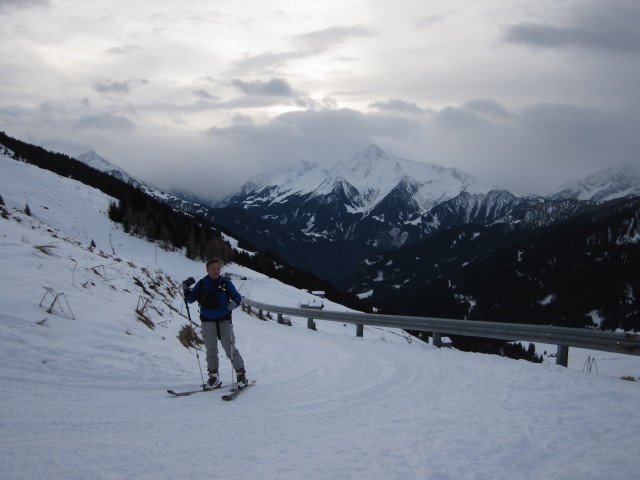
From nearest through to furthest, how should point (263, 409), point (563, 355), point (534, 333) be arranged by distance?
point (263, 409)
point (563, 355)
point (534, 333)

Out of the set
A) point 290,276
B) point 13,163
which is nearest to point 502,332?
point 13,163

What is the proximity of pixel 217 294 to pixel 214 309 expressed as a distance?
256mm

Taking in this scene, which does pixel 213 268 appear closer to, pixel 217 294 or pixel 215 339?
pixel 217 294

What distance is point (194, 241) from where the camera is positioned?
59.0 metres

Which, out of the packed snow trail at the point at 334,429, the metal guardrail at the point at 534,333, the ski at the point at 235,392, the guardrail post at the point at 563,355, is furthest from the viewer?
the guardrail post at the point at 563,355

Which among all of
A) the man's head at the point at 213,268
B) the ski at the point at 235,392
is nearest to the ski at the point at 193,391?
the ski at the point at 235,392

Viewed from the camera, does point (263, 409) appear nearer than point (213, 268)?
Yes

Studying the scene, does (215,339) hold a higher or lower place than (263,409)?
higher

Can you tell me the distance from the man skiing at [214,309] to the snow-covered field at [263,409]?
504mm

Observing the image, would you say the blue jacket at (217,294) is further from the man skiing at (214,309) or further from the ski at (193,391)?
the ski at (193,391)

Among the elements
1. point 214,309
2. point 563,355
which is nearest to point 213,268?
point 214,309

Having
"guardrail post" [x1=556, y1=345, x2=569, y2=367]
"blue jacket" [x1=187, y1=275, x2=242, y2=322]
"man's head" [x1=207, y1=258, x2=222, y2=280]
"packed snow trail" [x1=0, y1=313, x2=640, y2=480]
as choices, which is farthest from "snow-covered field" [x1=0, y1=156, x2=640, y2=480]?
"man's head" [x1=207, y1=258, x2=222, y2=280]

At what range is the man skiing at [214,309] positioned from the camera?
7.15 meters

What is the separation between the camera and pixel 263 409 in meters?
6.04
